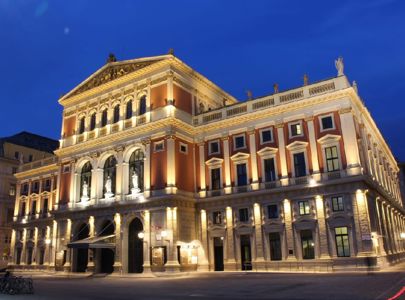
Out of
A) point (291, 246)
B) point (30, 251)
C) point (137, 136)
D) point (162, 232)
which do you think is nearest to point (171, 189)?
point (162, 232)

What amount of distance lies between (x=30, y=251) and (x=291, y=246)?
127 feet

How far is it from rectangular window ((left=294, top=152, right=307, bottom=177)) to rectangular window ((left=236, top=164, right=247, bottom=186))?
5158mm

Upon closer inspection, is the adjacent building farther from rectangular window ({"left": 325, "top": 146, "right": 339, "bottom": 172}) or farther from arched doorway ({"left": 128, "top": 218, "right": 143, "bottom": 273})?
rectangular window ({"left": 325, "top": 146, "right": 339, "bottom": 172})

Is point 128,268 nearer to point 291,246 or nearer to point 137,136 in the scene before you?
point 137,136

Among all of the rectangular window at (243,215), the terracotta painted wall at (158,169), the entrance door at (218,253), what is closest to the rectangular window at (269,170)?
the rectangular window at (243,215)

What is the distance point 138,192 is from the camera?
39875 mm

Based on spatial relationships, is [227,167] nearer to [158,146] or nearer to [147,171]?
[158,146]

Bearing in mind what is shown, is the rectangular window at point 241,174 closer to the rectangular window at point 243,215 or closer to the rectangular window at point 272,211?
the rectangular window at point 243,215

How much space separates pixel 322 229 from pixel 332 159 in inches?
233

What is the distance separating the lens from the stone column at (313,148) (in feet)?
110

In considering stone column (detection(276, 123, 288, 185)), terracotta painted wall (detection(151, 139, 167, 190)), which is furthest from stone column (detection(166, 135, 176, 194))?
stone column (detection(276, 123, 288, 185))

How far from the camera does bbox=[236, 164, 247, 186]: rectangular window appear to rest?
37.9 metres

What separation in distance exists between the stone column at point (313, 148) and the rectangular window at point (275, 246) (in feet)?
20.1

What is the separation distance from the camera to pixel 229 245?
1432 inches
